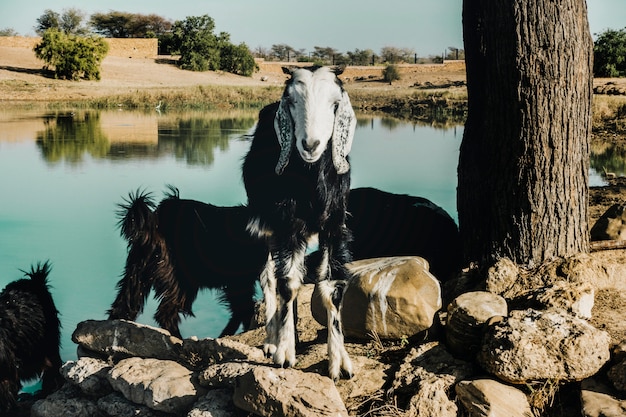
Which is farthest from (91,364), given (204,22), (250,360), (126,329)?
(204,22)

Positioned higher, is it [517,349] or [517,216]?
[517,216]

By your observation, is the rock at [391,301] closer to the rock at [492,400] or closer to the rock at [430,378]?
the rock at [430,378]

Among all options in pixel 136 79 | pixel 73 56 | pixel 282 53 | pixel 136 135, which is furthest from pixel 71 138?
pixel 73 56

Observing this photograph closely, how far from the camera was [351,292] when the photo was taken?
607 cm

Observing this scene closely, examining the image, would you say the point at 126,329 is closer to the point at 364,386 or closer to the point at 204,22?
the point at 364,386

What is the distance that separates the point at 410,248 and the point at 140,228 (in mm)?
2947

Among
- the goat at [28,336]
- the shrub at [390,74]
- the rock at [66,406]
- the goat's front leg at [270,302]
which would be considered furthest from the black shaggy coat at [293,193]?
the shrub at [390,74]

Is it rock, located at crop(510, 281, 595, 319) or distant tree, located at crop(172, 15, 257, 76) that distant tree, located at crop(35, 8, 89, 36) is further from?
rock, located at crop(510, 281, 595, 319)

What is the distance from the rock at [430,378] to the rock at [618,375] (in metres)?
0.97

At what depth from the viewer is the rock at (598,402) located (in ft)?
14.8

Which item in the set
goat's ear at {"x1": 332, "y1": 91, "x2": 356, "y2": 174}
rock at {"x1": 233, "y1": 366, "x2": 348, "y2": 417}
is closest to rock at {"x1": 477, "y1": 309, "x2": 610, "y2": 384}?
rock at {"x1": 233, "y1": 366, "x2": 348, "y2": 417}

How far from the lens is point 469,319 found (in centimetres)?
538

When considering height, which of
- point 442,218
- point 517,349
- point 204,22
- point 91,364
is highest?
point 204,22

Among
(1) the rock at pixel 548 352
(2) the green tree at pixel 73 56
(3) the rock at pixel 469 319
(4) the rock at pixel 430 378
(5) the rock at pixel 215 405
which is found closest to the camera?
(1) the rock at pixel 548 352
